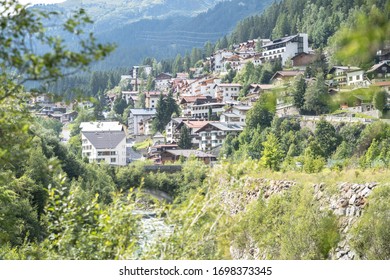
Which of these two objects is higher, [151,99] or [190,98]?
[190,98]

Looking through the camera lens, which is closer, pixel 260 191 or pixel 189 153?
pixel 260 191

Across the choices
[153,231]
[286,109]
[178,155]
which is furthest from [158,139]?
[153,231]

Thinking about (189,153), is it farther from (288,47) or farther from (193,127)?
(288,47)

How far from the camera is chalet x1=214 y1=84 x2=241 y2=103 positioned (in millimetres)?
22127

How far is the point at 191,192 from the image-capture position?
764 cm

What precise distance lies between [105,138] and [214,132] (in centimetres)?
302

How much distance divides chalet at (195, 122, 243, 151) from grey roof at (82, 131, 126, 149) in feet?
6.79

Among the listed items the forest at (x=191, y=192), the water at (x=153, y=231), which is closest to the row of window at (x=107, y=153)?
the forest at (x=191, y=192)

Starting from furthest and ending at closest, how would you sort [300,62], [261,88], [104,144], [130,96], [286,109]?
[130,96]
[104,144]
[261,88]
[300,62]
[286,109]
